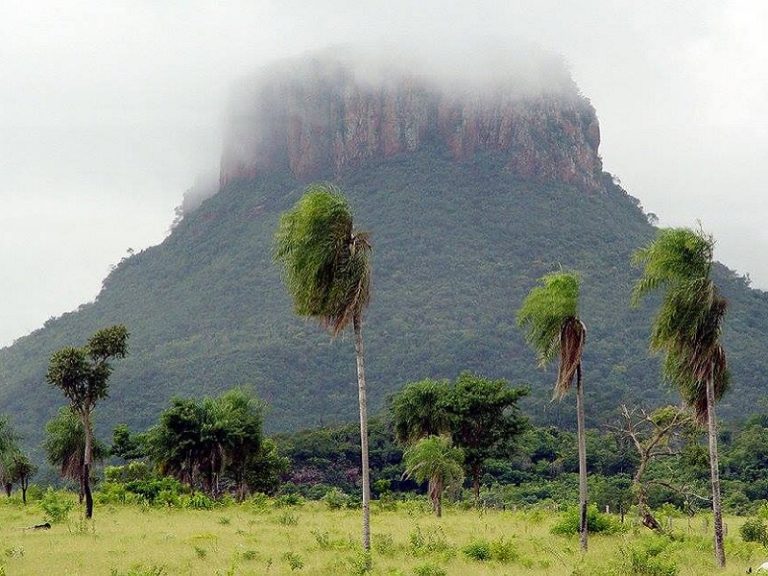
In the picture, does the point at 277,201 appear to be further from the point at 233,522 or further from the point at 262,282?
the point at 233,522

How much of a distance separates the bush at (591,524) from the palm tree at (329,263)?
8.91 metres

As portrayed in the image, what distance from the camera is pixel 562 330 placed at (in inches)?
953

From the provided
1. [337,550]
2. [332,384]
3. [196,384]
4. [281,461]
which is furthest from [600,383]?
[337,550]

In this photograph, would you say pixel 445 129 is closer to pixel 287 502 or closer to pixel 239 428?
pixel 239 428

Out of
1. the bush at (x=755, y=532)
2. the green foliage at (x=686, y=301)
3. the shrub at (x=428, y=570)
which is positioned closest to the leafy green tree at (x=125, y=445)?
the bush at (x=755, y=532)

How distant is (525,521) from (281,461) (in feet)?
92.4

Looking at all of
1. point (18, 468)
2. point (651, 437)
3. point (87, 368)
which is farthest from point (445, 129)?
point (87, 368)

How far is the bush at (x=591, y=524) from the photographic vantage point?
28.7 meters

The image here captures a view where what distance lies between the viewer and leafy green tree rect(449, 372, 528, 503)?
52219 millimetres

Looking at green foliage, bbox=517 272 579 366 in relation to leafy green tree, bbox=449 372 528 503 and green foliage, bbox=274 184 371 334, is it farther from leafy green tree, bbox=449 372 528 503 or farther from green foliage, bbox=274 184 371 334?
leafy green tree, bbox=449 372 528 503

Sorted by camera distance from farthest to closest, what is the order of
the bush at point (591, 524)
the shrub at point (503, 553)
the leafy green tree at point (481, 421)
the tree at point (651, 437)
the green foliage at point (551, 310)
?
the leafy green tree at point (481, 421) → the tree at point (651, 437) → the bush at point (591, 524) → the green foliage at point (551, 310) → the shrub at point (503, 553)

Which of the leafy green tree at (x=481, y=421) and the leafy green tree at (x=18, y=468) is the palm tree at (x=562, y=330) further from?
the leafy green tree at (x=18, y=468)

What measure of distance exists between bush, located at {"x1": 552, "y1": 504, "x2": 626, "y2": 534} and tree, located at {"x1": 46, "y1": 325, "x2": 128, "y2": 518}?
14.7 meters

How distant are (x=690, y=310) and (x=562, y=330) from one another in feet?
10.9
